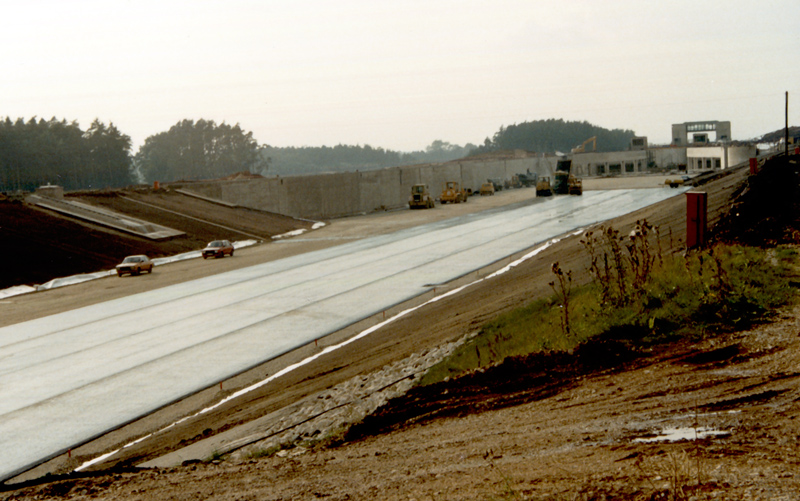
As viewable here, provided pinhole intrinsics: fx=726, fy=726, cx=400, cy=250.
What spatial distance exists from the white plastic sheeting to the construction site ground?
2169 millimetres

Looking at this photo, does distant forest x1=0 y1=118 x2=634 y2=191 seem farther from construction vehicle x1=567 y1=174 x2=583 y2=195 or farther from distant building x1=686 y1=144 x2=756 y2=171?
distant building x1=686 y1=144 x2=756 y2=171

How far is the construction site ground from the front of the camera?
19.9ft

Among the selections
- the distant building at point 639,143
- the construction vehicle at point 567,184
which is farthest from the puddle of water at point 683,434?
the distant building at point 639,143

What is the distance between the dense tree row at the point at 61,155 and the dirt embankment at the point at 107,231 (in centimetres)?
4291

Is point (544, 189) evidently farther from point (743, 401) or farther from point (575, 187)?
point (743, 401)

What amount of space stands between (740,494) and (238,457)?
25.0ft

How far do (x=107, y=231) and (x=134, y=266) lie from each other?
10.1 meters

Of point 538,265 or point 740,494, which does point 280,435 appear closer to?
point 740,494

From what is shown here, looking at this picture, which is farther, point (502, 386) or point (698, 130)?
point (698, 130)

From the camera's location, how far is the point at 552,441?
25.0 ft

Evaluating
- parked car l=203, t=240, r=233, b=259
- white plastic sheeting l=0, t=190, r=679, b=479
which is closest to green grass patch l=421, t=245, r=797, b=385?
white plastic sheeting l=0, t=190, r=679, b=479

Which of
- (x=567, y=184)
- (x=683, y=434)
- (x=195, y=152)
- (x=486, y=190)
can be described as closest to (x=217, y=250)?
(x=683, y=434)

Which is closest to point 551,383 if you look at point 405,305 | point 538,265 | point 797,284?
point 797,284

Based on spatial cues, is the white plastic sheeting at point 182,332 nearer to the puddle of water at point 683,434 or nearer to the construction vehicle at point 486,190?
the puddle of water at point 683,434
